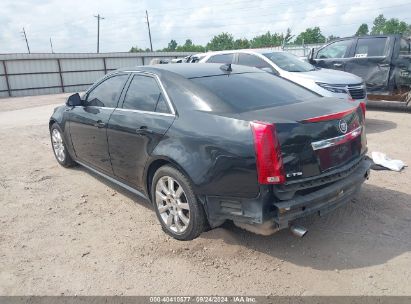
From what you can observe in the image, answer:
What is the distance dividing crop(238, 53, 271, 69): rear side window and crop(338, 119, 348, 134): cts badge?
17.3ft

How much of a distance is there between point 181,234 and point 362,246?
5.35 ft

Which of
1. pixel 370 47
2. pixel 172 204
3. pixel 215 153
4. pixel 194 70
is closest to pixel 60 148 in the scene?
pixel 194 70

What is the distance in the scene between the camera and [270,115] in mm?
3180

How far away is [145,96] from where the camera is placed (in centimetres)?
402

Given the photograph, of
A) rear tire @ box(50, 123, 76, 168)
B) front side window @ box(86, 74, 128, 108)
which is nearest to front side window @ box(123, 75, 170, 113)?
front side window @ box(86, 74, 128, 108)

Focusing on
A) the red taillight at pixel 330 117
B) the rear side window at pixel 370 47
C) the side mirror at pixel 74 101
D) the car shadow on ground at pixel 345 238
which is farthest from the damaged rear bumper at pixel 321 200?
the rear side window at pixel 370 47

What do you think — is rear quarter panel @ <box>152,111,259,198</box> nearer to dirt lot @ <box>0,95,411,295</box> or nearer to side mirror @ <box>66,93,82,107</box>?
dirt lot @ <box>0,95,411,295</box>

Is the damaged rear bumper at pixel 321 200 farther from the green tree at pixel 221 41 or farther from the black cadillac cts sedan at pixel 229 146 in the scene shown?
the green tree at pixel 221 41

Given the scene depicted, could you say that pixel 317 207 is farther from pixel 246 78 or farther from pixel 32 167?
pixel 32 167

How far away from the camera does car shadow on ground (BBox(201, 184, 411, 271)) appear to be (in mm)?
3213

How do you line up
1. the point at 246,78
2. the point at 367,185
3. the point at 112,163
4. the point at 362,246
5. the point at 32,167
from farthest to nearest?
the point at 32,167
the point at 367,185
the point at 112,163
the point at 246,78
the point at 362,246

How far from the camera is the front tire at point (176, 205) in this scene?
10.9 feet

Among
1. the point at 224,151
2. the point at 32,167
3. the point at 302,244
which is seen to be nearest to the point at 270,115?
the point at 224,151

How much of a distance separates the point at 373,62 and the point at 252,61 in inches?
122
